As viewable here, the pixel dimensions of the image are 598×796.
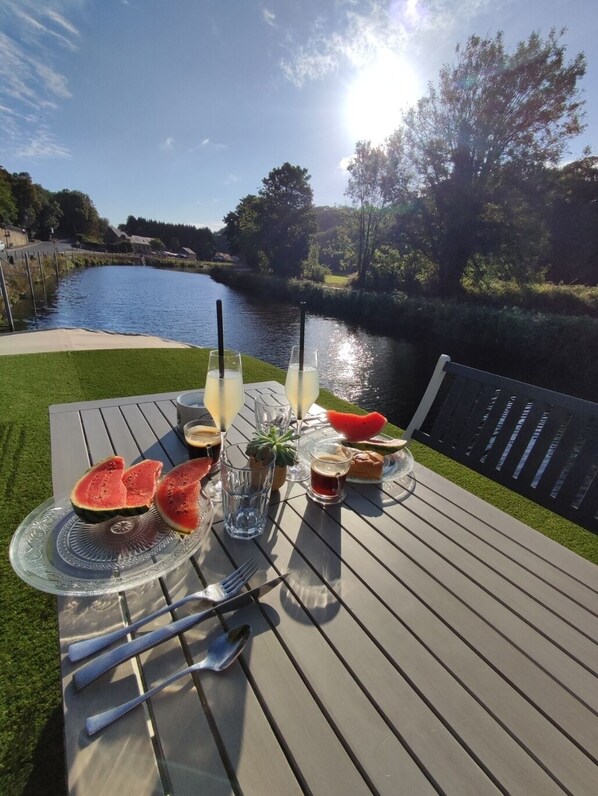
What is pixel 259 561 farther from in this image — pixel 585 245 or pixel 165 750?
pixel 585 245

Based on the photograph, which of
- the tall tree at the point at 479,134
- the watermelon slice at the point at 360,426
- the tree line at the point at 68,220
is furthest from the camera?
the tree line at the point at 68,220

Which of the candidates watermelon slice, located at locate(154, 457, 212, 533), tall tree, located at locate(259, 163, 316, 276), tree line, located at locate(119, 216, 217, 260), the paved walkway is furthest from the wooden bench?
tree line, located at locate(119, 216, 217, 260)

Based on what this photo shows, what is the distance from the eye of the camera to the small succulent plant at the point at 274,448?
3.78 ft

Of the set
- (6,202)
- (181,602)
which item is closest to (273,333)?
(181,602)

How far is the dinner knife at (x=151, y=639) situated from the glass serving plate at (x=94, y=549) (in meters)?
0.14

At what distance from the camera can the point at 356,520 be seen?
1154 mm

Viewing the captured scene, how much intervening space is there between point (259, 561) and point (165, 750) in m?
0.42

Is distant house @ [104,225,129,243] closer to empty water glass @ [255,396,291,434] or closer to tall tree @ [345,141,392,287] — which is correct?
tall tree @ [345,141,392,287]

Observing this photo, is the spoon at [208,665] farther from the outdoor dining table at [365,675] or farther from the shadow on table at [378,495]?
the shadow on table at [378,495]

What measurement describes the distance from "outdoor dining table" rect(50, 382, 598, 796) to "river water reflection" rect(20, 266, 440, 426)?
4633 millimetres

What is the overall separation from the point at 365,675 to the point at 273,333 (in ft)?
38.5

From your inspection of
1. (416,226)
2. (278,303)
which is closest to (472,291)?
(416,226)

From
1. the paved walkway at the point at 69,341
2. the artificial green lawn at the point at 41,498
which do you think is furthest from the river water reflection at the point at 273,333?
the artificial green lawn at the point at 41,498

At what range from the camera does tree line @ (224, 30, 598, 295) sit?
40.8 feet
